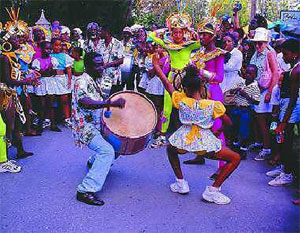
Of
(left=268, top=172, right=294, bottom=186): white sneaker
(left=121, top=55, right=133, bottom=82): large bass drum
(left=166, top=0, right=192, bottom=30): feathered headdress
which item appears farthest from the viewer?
(left=121, top=55, right=133, bottom=82): large bass drum

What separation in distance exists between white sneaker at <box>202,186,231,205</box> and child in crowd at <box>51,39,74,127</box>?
13.7ft

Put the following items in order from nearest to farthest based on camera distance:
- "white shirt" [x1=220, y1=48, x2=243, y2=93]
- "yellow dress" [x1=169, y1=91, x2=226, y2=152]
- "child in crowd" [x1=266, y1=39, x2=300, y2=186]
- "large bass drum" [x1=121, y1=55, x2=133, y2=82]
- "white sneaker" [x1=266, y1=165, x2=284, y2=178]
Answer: "yellow dress" [x1=169, y1=91, x2=226, y2=152]
"child in crowd" [x1=266, y1=39, x2=300, y2=186]
"white sneaker" [x1=266, y1=165, x2=284, y2=178]
"white shirt" [x1=220, y1=48, x2=243, y2=93]
"large bass drum" [x1=121, y1=55, x2=133, y2=82]

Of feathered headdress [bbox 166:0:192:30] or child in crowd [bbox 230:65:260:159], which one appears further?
child in crowd [bbox 230:65:260:159]

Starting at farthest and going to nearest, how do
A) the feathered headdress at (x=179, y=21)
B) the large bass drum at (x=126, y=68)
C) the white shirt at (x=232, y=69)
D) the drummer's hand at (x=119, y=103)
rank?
the large bass drum at (x=126, y=68)
the white shirt at (x=232, y=69)
the feathered headdress at (x=179, y=21)
the drummer's hand at (x=119, y=103)

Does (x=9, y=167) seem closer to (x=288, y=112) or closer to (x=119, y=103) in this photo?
(x=119, y=103)

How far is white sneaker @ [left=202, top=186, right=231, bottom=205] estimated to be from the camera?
13.4 feet

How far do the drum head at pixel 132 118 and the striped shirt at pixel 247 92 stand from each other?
1963mm

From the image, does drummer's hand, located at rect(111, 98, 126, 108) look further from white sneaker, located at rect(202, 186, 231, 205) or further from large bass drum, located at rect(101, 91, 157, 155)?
white sneaker, located at rect(202, 186, 231, 205)

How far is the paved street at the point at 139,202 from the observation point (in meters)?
3.59

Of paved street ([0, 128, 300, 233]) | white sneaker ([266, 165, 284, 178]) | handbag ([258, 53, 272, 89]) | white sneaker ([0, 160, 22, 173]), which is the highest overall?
handbag ([258, 53, 272, 89])

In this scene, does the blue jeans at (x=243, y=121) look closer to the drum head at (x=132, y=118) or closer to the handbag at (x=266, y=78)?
the handbag at (x=266, y=78)

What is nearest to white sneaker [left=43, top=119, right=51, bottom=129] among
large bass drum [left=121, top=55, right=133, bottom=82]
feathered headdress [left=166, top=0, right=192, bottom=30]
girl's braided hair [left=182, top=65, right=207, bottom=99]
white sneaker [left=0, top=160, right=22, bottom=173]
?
large bass drum [left=121, top=55, right=133, bottom=82]

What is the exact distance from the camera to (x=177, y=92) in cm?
404

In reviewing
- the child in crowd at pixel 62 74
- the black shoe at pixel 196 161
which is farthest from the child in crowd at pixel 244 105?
the child in crowd at pixel 62 74
